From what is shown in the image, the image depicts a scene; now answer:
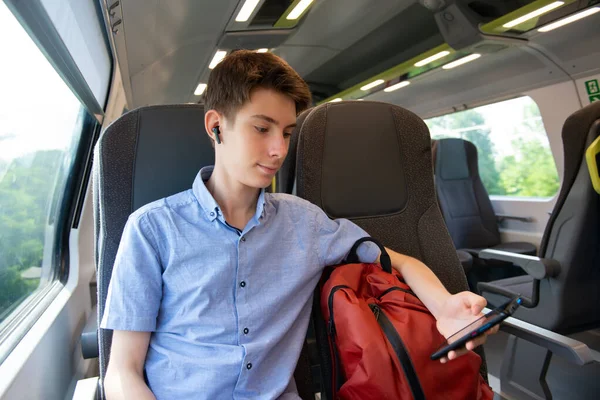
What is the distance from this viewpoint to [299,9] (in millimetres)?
3305

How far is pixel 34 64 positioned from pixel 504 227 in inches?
196

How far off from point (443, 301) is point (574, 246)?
1.22 metres

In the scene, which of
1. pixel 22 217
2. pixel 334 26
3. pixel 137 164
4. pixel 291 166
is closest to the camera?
pixel 137 164

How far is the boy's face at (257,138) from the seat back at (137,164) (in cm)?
26

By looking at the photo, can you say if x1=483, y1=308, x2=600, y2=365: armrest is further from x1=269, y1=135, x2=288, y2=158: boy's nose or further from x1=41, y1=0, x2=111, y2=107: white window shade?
x1=41, y1=0, x2=111, y2=107: white window shade

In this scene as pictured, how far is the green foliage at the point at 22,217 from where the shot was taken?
6.58 ft

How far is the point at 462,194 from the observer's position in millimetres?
5125

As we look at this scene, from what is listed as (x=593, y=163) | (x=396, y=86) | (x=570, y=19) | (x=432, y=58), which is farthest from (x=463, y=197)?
(x=593, y=163)

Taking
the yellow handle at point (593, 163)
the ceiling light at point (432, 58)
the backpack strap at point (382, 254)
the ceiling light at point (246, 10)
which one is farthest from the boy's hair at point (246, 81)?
the ceiling light at point (432, 58)

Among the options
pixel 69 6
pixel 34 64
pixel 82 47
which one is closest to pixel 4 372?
pixel 34 64

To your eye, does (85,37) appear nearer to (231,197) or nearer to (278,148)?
(231,197)

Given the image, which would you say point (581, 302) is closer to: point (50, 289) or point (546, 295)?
point (546, 295)

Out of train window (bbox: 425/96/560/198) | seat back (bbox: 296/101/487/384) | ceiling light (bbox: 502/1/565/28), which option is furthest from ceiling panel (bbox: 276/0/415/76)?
seat back (bbox: 296/101/487/384)

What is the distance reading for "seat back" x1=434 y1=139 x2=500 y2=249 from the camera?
16.6 feet
